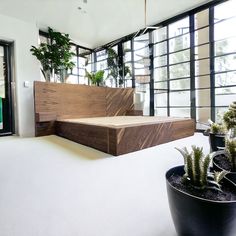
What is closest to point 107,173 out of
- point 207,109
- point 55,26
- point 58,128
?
point 58,128


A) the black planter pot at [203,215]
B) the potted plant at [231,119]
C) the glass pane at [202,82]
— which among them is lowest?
the black planter pot at [203,215]

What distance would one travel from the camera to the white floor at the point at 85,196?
958 millimetres

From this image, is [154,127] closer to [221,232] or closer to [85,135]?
[85,135]

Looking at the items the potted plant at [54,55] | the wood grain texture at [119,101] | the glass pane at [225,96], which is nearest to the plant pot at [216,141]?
the glass pane at [225,96]

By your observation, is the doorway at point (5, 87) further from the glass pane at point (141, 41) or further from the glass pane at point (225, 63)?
the glass pane at point (225, 63)

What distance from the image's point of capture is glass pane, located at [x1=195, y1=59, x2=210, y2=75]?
4016mm

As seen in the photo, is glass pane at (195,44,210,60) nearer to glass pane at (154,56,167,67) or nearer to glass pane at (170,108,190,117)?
glass pane at (154,56,167,67)

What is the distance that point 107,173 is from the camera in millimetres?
1730

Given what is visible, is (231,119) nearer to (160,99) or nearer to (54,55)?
(160,99)

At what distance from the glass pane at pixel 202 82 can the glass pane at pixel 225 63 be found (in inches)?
10.5

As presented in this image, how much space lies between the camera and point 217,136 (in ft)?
7.14

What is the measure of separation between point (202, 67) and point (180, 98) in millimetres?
858

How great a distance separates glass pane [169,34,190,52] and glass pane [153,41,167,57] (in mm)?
174

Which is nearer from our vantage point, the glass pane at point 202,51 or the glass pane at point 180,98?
the glass pane at point 202,51
